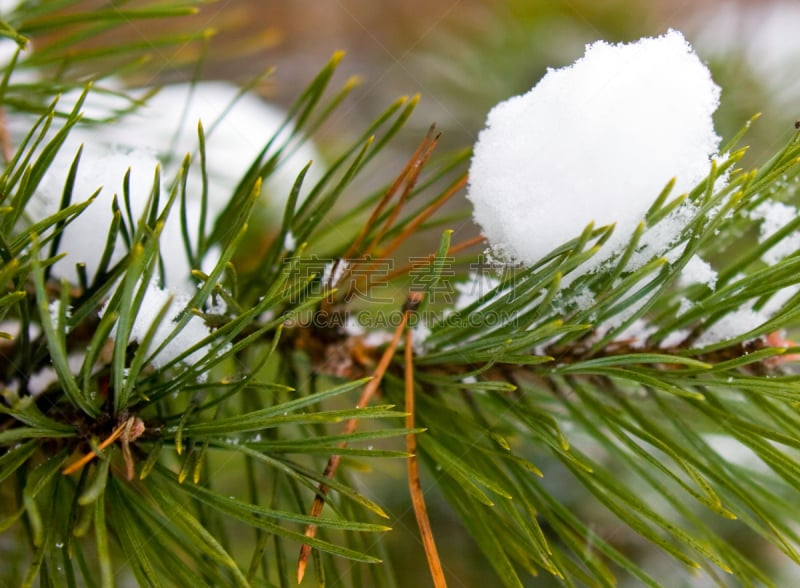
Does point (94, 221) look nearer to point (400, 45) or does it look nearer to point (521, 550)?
point (521, 550)

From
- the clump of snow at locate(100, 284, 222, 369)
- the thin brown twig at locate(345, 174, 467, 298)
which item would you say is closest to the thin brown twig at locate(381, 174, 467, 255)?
the thin brown twig at locate(345, 174, 467, 298)

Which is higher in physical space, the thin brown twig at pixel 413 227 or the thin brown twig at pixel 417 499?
the thin brown twig at pixel 413 227

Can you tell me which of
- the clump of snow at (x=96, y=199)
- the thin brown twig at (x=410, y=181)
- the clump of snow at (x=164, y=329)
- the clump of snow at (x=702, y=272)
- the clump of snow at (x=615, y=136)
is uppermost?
the clump of snow at (x=96, y=199)

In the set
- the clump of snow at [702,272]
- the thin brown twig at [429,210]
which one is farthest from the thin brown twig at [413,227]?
the clump of snow at [702,272]

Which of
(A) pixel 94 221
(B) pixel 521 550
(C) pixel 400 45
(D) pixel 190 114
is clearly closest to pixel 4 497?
(A) pixel 94 221

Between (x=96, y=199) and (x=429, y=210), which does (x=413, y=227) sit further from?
(x=96, y=199)

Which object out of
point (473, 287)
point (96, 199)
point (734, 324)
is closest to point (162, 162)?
point (96, 199)

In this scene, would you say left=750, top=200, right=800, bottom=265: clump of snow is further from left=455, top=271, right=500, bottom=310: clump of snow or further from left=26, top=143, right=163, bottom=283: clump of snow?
left=26, top=143, right=163, bottom=283: clump of snow

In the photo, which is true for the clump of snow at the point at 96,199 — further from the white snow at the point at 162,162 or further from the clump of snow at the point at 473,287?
the clump of snow at the point at 473,287
